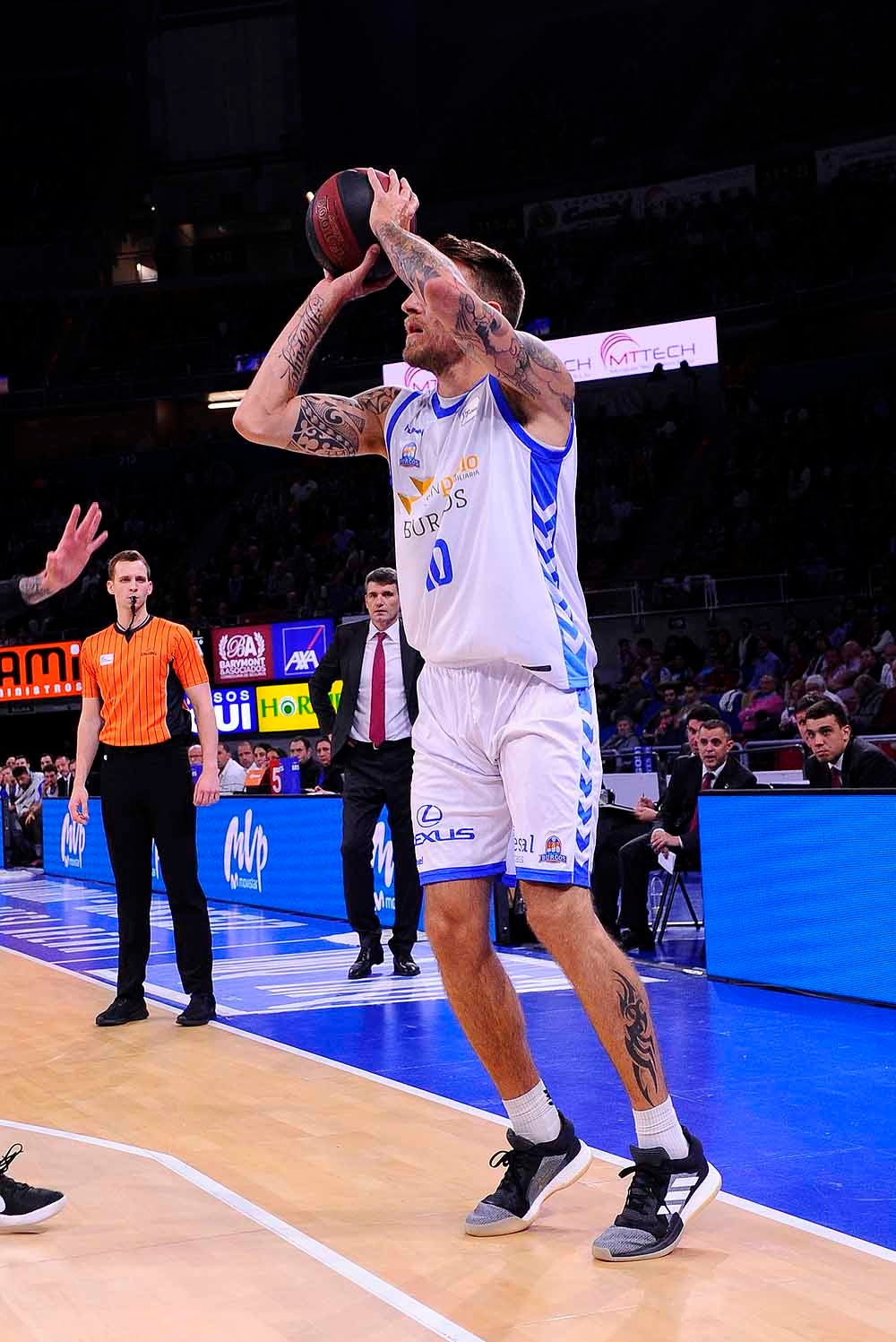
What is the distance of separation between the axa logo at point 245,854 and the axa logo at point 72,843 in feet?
11.3

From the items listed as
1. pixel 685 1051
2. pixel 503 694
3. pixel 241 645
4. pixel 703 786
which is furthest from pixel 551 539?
pixel 241 645

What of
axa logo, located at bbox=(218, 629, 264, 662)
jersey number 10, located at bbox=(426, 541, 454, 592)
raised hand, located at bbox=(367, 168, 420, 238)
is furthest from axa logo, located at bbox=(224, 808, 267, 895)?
axa logo, located at bbox=(218, 629, 264, 662)

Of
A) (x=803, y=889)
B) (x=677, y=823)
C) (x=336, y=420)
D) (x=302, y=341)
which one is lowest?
(x=803, y=889)

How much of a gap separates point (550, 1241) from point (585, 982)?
0.55 meters

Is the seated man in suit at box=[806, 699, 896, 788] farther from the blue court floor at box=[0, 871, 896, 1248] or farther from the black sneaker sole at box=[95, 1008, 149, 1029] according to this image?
the black sneaker sole at box=[95, 1008, 149, 1029]

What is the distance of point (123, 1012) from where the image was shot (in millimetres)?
6254

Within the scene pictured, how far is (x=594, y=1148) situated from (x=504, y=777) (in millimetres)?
1232

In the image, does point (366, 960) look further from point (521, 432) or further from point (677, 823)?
point (521, 432)

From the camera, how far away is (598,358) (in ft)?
78.3

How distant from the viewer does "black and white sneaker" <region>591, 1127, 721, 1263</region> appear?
2844 mm

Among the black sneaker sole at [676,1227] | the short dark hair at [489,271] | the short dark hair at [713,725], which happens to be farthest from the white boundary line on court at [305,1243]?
the short dark hair at [713,725]

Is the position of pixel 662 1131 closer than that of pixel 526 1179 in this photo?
Yes

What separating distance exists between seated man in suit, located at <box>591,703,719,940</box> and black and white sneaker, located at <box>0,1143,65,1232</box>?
5348mm

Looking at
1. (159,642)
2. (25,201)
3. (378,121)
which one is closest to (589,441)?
(378,121)
